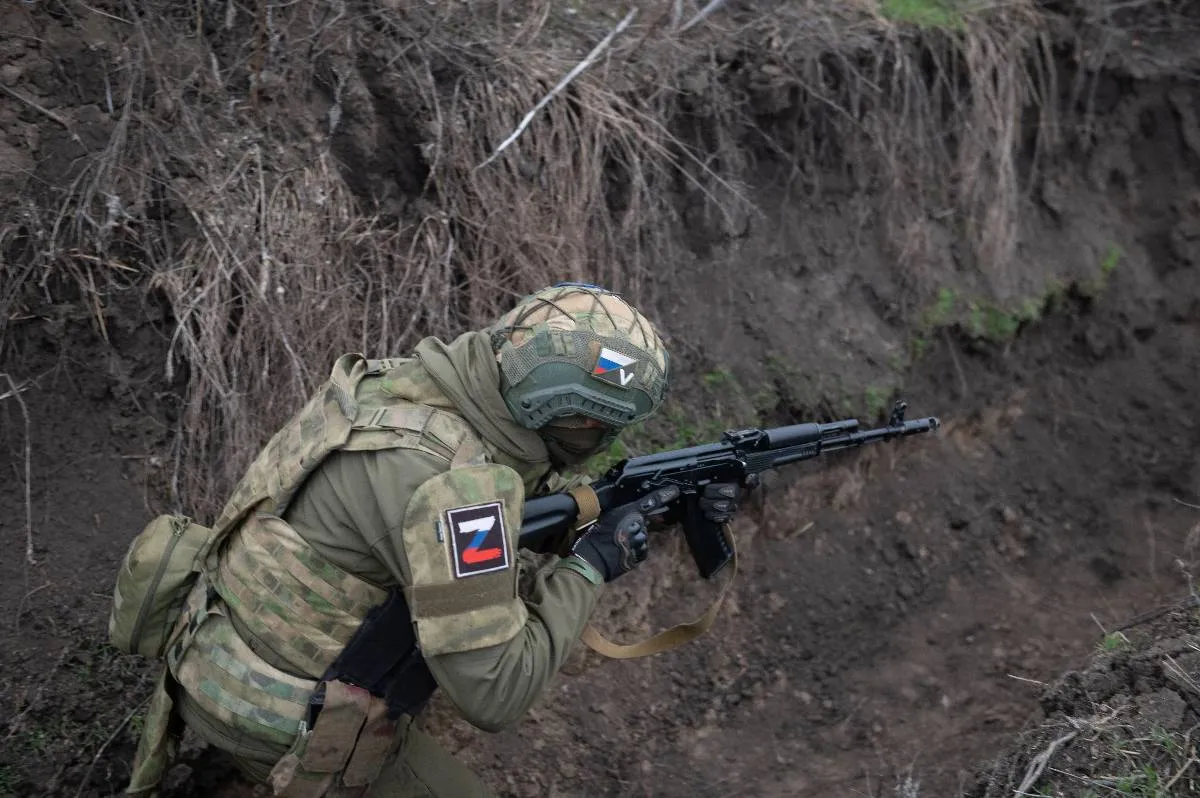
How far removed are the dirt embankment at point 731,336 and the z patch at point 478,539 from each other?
67.8 inches

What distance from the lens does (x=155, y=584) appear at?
9.67 ft

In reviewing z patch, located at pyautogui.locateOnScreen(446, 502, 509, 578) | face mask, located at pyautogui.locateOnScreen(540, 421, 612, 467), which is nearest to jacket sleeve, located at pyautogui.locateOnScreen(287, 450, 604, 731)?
z patch, located at pyautogui.locateOnScreen(446, 502, 509, 578)

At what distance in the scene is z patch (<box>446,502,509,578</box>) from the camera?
8.23ft

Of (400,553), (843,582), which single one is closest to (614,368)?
(400,553)

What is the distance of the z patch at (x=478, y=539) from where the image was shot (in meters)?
2.51

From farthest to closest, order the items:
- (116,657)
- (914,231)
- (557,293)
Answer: (914,231), (116,657), (557,293)

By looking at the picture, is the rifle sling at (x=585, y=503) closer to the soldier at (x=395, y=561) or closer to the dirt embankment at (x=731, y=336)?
the soldier at (x=395, y=561)

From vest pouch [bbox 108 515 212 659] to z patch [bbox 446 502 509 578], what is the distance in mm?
862

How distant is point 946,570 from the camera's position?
5516 mm

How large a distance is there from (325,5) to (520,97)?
3.12ft

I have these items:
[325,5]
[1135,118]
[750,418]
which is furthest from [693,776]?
[1135,118]

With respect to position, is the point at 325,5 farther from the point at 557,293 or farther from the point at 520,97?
the point at 557,293

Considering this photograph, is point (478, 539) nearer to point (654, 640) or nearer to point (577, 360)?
point (577, 360)

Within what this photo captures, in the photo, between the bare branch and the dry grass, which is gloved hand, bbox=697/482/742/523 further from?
the bare branch
